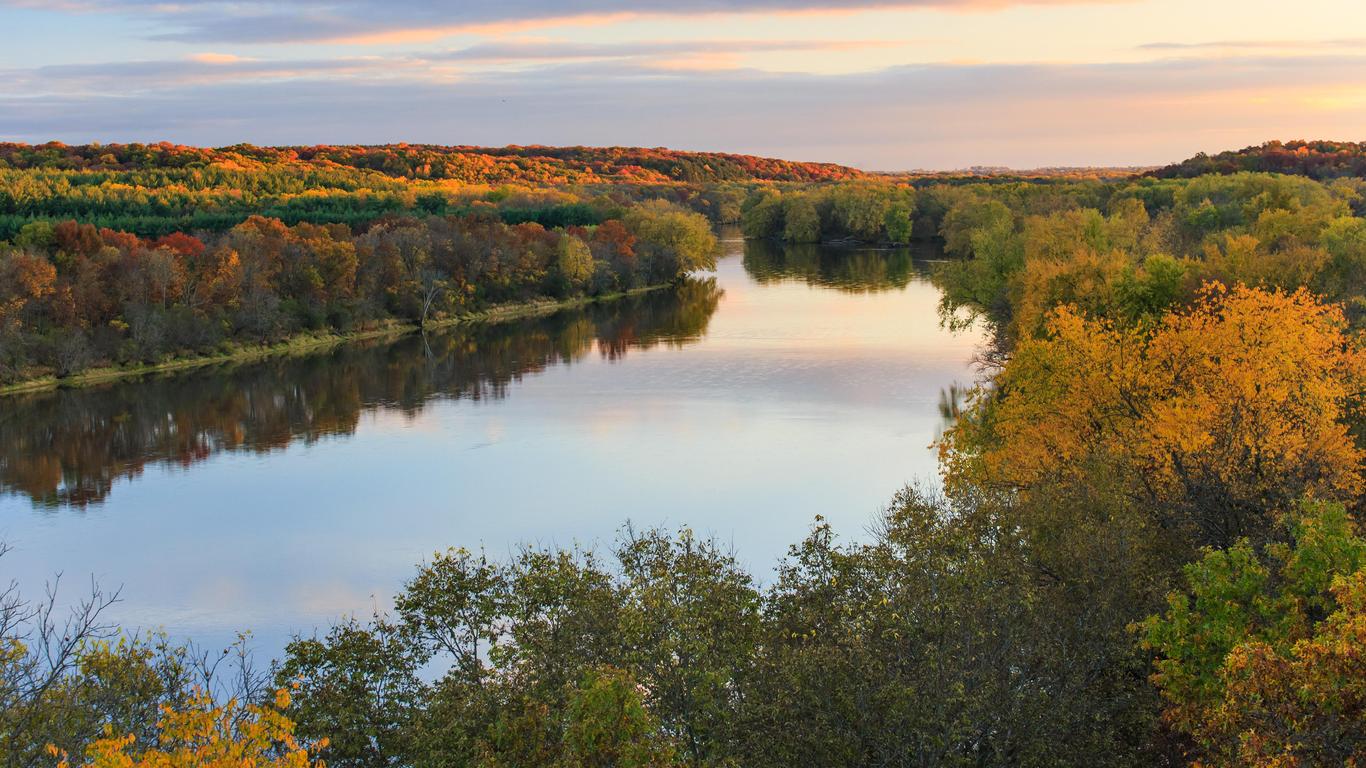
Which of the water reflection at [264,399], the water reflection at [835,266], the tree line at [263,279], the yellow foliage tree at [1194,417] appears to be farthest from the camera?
the water reflection at [835,266]

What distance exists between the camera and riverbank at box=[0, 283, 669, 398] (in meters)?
45.8

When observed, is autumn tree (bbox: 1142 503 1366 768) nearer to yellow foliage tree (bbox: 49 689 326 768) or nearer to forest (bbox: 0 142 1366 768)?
forest (bbox: 0 142 1366 768)

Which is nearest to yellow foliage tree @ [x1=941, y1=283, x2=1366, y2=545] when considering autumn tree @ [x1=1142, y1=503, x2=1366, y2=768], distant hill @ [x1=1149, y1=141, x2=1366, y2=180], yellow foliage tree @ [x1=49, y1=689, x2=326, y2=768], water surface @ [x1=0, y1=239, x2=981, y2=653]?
autumn tree @ [x1=1142, y1=503, x2=1366, y2=768]

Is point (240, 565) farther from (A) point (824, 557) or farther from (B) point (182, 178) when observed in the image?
(B) point (182, 178)

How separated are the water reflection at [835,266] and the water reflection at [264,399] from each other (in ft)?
60.0

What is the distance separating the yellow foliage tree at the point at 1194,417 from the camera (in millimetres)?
17391

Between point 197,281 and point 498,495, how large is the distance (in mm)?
28597

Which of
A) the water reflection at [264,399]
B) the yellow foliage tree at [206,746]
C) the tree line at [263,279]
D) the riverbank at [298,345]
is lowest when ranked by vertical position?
the water reflection at [264,399]

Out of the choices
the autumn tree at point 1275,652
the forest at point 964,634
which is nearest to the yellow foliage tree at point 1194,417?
the forest at point 964,634

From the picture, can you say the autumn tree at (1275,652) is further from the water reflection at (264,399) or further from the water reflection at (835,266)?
the water reflection at (835,266)

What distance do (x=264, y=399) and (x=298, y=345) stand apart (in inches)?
431

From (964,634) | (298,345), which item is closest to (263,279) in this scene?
(298,345)

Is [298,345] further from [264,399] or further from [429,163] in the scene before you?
[429,163]

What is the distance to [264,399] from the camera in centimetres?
4447
